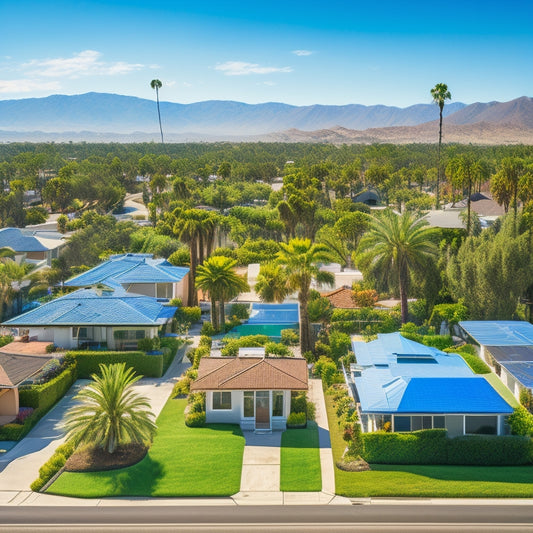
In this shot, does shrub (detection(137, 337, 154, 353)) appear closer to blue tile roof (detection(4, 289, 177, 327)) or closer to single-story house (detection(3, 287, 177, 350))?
single-story house (detection(3, 287, 177, 350))

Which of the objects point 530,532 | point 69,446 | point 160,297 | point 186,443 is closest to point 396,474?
point 530,532

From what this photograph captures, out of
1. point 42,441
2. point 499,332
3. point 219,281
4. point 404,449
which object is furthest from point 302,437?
point 219,281

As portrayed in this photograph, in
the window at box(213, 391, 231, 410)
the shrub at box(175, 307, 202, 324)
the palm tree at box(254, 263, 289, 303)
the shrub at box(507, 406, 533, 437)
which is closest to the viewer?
the shrub at box(507, 406, 533, 437)

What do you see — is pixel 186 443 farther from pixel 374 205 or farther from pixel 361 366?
pixel 374 205

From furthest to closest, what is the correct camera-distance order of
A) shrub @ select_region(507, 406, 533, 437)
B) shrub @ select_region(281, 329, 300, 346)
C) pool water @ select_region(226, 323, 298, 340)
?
pool water @ select_region(226, 323, 298, 340), shrub @ select_region(281, 329, 300, 346), shrub @ select_region(507, 406, 533, 437)

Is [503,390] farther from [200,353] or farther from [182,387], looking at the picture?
[200,353]

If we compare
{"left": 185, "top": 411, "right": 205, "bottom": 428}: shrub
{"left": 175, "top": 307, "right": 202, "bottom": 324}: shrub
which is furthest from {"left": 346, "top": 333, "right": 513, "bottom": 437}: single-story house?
{"left": 175, "top": 307, "right": 202, "bottom": 324}: shrub

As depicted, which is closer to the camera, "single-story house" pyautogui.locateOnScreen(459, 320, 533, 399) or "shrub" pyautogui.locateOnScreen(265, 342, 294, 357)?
"single-story house" pyautogui.locateOnScreen(459, 320, 533, 399)

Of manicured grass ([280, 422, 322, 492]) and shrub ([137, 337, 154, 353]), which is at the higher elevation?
shrub ([137, 337, 154, 353])
